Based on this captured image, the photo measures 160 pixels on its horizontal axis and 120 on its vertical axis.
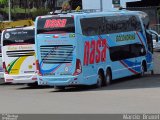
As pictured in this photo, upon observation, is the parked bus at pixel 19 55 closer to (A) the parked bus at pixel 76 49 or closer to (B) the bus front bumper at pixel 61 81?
(A) the parked bus at pixel 76 49

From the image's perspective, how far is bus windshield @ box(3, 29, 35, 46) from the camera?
26839mm

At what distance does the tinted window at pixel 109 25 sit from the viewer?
82.9 ft

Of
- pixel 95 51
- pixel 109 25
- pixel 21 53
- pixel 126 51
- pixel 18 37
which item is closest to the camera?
pixel 95 51

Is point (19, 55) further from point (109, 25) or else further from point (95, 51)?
point (109, 25)

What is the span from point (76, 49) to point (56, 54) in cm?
91

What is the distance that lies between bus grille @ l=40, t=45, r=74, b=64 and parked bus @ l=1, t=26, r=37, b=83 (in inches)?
72.2

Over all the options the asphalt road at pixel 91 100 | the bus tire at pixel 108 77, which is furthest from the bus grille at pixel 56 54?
the bus tire at pixel 108 77

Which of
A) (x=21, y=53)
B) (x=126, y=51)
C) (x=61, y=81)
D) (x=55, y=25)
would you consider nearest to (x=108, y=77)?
(x=126, y=51)

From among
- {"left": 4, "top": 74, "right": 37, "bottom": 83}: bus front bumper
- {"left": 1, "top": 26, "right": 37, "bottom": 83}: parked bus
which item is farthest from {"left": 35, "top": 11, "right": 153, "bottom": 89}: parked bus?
{"left": 1, "top": 26, "right": 37, "bottom": 83}: parked bus

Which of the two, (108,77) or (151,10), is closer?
(108,77)

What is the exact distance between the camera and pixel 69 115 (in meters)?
15.9

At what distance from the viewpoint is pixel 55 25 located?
2484 cm

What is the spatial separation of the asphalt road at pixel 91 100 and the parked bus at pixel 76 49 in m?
0.58

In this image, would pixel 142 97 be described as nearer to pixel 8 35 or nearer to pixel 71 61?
pixel 71 61
